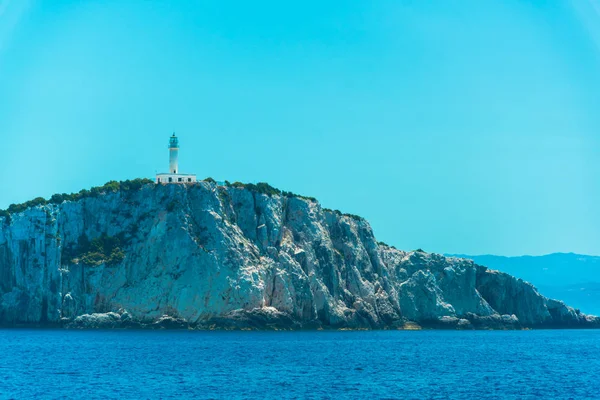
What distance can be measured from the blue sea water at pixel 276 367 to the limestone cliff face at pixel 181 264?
153 inches

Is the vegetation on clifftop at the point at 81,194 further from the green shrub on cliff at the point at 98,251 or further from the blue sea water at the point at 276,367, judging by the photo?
the blue sea water at the point at 276,367

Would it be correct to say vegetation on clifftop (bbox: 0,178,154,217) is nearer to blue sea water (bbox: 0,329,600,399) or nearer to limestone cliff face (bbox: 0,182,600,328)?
limestone cliff face (bbox: 0,182,600,328)

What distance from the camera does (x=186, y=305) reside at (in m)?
109

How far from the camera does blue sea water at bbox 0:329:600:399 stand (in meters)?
59.2

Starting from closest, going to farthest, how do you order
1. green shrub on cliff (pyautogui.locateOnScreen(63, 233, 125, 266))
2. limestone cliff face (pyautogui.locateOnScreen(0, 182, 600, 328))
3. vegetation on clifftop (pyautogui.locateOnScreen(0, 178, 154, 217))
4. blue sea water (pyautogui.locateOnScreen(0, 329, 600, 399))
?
blue sea water (pyautogui.locateOnScreen(0, 329, 600, 399))
limestone cliff face (pyautogui.locateOnScreen(0, 182, 600, 328))
green shrub on cliff (pyautogui.locateOnScreen(63, 233, 125, 266))
vegetation on clifftop (pyautogui.locateOnScreen(0, 178, 154, 217))

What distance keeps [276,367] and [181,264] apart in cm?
3999

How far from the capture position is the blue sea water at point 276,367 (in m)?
59.2

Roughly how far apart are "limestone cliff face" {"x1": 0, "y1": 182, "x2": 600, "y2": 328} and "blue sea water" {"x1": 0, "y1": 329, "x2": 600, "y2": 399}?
3886 millimetres

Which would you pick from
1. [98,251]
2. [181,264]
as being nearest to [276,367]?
[181,264]

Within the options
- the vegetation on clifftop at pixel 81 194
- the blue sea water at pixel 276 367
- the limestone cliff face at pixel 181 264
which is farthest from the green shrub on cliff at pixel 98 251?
the blue sea water at pixel 276 367

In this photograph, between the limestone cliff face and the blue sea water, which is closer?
the blue sea water

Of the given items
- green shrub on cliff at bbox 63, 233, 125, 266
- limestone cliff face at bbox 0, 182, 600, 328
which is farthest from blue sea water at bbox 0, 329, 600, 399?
green shrub on cliff at bbox 63, 233, 125, 266

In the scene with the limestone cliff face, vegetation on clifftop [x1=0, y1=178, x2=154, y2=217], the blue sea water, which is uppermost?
vegetation on clifftop [x1=0, y1=178, x2=154, y2=217]

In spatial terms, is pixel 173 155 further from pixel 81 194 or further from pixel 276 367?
pixel 276 367
